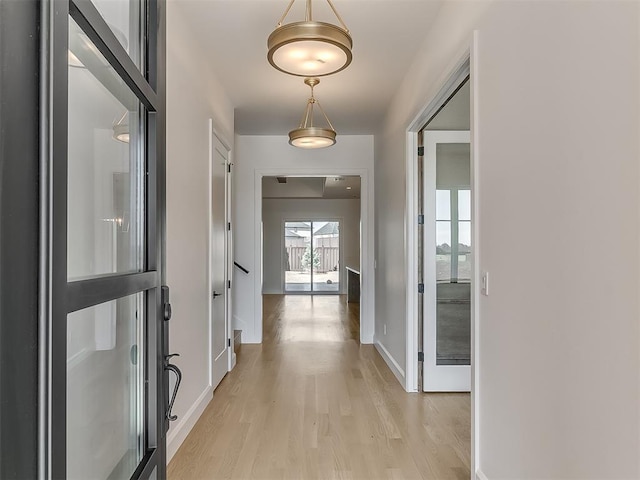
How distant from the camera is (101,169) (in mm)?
1021

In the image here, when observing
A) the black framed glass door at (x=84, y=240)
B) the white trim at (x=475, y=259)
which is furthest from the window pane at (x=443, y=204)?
the black framed glass door at (x=84, y=240)

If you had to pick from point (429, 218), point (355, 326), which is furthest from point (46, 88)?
point (355, 326)

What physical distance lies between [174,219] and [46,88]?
83.5 inches

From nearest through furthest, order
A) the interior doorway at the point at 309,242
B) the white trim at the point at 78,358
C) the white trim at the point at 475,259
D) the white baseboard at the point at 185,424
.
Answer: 1. the white trim at the point at 78,358
2. the white trim at the point at 475,259
3. the white baseboard at the point at 185,424
4. the interior doorway at the point at 309,242

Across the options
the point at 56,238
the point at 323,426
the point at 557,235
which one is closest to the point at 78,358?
the point at 56,238

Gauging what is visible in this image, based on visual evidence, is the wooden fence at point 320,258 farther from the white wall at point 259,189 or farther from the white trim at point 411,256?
the white trim at point 411,256

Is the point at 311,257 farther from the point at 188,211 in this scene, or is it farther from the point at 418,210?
the point at 188,211

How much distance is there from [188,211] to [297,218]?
938cm

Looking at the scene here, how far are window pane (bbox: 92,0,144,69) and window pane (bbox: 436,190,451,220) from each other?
3090 millimetres

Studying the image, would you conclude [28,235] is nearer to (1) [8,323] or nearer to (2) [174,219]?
(1) [8,323]

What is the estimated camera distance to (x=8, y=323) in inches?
23.5

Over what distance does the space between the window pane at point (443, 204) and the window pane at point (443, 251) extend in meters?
0.06

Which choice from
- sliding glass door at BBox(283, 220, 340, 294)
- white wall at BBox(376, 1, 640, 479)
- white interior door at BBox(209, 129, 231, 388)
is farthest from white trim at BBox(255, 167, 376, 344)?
sliding glass door at BBox(283, 220, 340, 294)

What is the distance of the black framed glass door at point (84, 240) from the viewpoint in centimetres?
62
